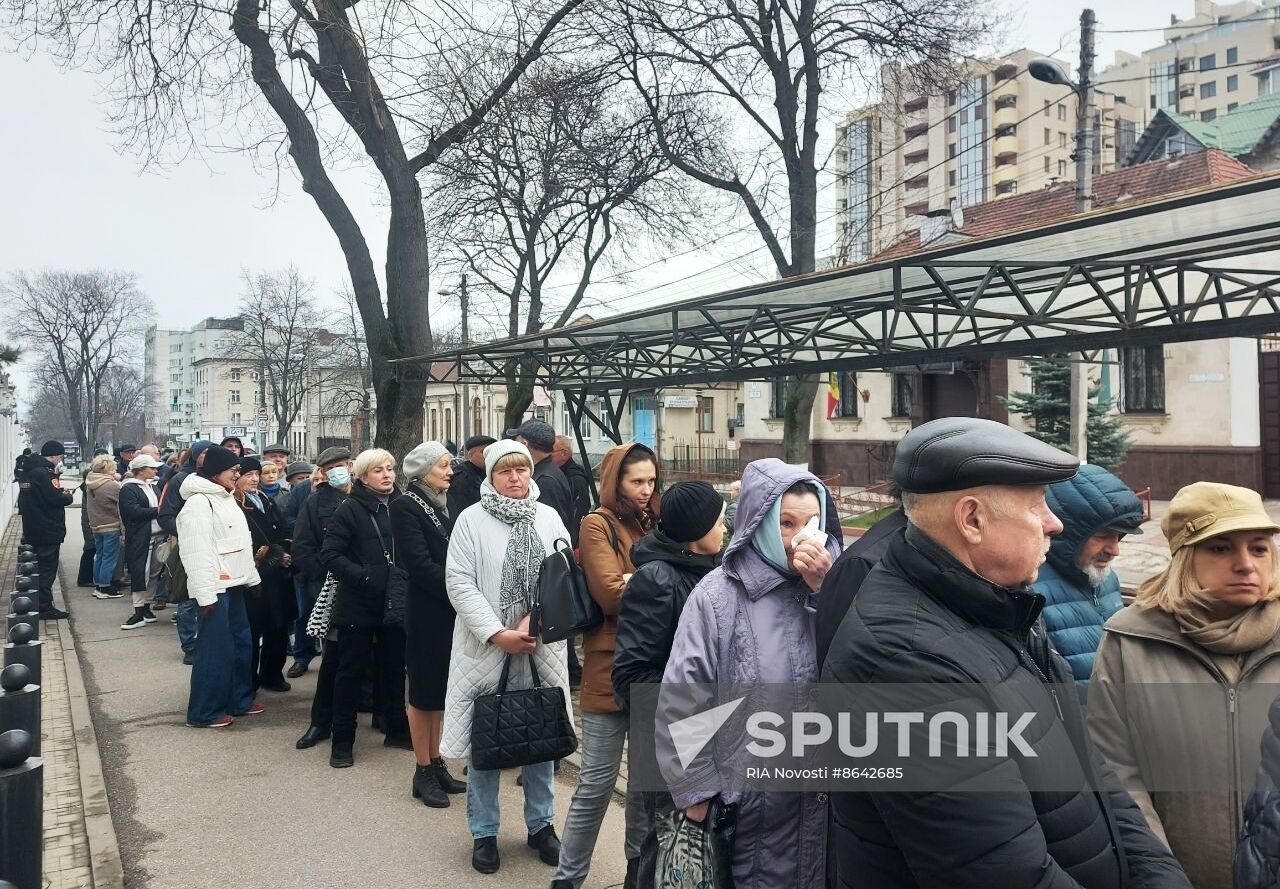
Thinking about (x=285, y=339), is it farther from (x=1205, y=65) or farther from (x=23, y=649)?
(x=1205, y=65)

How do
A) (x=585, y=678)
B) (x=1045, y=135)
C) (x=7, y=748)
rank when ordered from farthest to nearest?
1. (x=1045, y=135)
2. (x=585, y=678)
3. (x=7, y=748)

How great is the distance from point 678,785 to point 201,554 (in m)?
4.52

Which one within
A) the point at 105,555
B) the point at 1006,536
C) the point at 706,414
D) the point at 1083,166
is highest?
the point at 1083,166

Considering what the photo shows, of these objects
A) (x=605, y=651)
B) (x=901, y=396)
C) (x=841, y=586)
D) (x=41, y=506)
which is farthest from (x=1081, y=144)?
(x=41, y=506)

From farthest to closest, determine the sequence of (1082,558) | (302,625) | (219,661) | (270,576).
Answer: (302,625) < (270,576) < (219,661) < (1082,558)

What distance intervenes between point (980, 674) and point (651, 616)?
1.64m

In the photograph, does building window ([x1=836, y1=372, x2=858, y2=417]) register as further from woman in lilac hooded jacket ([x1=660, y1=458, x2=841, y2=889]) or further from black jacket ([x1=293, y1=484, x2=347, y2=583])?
woman in lilac hooded jacket ([x1=660, y1=458, x2=841, y2=889])

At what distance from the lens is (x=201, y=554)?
19.8 feet

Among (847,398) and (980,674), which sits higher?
(847,398)

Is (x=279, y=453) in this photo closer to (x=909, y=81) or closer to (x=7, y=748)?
(x=7, y=748)

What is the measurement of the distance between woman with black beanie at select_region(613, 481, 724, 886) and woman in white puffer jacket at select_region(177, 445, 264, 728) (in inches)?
153

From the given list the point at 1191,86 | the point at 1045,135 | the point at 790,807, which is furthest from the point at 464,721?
the point at 1191,86

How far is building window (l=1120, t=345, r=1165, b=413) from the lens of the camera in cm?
2180

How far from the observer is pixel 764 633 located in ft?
8.82
